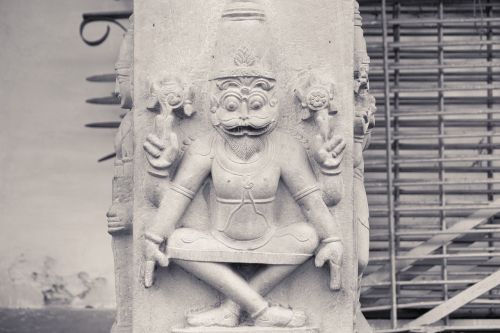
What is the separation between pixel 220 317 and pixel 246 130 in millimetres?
839

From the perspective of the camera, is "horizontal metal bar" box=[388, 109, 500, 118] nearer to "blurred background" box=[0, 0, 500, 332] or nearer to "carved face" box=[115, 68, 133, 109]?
"blurred background" box=[0, 0, 500, 332]

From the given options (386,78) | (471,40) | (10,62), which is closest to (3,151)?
(10,62)

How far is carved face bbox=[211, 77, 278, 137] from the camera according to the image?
561 centimetres

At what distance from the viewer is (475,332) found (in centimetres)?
837

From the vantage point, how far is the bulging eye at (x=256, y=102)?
18.4 feet

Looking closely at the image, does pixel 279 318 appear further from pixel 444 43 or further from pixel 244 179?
pixel 444 43

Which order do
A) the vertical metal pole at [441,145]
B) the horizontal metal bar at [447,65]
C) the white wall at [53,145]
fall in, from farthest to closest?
the white wall at [53,145], the vertical metal pole at [441,145], the horizontal metal bar at [447,65]

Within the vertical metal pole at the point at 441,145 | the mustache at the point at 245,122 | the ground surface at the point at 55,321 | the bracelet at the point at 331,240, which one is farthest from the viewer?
the ground surface at the point at 55,321

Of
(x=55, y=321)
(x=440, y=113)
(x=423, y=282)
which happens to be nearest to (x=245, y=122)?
(x=440, y=113)

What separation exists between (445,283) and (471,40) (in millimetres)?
1512

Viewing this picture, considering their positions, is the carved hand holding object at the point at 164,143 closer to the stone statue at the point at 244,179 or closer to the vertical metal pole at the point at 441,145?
the stone statue at the point at 244,179

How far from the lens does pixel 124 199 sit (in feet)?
20.2

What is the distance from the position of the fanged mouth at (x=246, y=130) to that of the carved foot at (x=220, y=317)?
2.49 feet

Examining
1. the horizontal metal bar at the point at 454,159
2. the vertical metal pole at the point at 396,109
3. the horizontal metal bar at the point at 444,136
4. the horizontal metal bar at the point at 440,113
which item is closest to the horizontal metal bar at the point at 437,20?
the vertical metal pole at the point at 396,109
